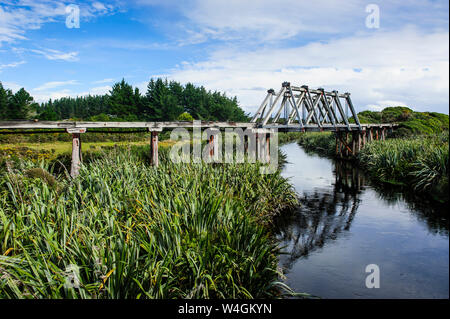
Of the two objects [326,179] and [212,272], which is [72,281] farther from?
[326,179]

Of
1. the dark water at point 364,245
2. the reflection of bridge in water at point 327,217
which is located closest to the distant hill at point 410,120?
the reflection of bridge in water at point 327,217

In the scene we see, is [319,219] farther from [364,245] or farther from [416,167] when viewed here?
[416,167]

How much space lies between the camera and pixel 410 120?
134 feet

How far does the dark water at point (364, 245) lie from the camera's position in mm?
7062

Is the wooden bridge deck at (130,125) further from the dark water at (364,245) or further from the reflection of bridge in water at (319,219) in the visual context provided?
the dark water at (364,245)

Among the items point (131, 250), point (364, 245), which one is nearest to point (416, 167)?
point (364, 245)

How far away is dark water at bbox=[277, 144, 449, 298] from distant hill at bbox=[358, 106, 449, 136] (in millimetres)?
22906

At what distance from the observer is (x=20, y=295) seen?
387 centimetres

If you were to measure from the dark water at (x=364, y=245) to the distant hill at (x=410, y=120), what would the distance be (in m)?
22.9

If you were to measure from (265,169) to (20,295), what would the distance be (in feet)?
33.3

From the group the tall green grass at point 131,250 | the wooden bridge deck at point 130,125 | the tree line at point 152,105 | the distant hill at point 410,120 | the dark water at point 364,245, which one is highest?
the tree line at point 152,105

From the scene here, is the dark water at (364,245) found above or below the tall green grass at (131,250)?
below

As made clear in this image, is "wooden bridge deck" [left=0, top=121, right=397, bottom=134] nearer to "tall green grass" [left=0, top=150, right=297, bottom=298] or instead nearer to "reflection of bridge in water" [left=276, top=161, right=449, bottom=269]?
"tall green grass" [left=0, top=150, right=297, bottom=298]
